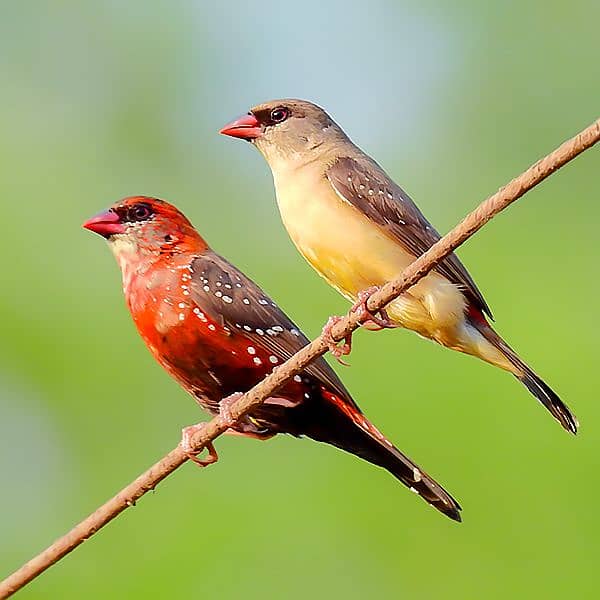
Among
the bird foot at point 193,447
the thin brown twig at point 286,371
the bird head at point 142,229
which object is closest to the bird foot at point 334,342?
the thin brown twig at point 286,371

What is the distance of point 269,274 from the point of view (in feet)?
26.9

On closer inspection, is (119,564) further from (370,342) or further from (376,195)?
(376,195)

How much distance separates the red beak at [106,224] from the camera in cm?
441

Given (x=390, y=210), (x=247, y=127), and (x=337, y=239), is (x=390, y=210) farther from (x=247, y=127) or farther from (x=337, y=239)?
(x=247, y=127)

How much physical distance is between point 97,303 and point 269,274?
1350 mm

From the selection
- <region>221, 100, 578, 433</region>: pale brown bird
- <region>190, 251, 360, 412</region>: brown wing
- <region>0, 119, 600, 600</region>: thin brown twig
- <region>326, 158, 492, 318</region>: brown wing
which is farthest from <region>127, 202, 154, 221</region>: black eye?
<region>0, 119, 600, 600</region>: thin brown twig

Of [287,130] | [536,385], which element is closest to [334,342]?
[536,385]

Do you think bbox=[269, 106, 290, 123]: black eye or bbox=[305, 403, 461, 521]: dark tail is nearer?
bbox=[305, 403, 461, 521]: dark tail

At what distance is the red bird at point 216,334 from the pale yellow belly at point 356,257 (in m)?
0.25

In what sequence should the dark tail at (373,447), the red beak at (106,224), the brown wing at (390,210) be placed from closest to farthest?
the dark tail at (373,447) → the red beak at (106,224) → the brown wing at (390,210)

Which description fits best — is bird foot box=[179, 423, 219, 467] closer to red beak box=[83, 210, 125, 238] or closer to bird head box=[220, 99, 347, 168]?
red beak box=[83, 210, 125, 238]

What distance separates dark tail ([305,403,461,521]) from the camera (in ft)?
12.9

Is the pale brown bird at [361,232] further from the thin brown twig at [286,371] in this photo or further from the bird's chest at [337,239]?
the thin brown twig at [286,371]

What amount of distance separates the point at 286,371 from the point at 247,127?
75.4 inches
